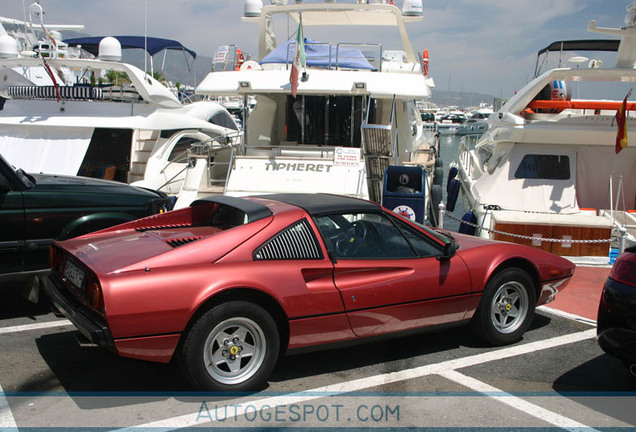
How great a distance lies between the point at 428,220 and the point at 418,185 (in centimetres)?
141

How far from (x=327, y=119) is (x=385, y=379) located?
22.7 ft

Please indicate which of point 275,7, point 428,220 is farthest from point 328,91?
point 275,7

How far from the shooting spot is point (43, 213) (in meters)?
5.98

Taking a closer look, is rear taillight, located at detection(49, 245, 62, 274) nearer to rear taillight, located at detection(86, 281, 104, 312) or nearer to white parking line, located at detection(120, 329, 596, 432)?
rear taillight, located at detection(86, 281, 104, 312)

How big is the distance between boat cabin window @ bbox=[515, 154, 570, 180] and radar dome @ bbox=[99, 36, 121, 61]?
847 centimetres

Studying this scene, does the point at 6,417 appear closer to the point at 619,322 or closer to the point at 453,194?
the point at 619,322

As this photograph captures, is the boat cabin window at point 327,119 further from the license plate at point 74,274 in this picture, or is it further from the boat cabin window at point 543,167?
the license plate at point 74,274

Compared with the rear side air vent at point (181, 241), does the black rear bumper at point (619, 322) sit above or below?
below

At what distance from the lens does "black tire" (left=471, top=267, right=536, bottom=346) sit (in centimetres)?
515

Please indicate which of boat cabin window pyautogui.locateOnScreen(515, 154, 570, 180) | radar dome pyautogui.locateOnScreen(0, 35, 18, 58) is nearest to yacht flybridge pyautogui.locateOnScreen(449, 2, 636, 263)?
boat cabin window pyautogui.locateOnScreen(515, 154, 570, 180)

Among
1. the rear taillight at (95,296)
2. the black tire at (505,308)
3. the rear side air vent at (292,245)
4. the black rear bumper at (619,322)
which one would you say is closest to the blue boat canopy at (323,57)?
the black tire at (505,308)

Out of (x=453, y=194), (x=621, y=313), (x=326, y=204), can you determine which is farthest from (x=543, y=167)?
(x=326, y=204)

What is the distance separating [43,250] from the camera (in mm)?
5887

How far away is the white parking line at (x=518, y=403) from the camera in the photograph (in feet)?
12.8
